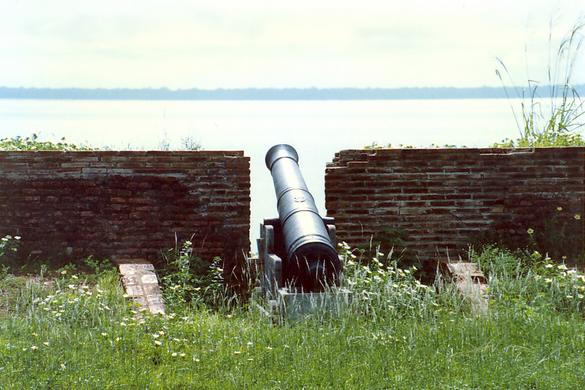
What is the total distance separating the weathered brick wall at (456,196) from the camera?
10742 millimetres

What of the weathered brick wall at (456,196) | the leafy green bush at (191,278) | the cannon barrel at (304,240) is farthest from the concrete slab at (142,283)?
the weathered brick wall at (456,196)

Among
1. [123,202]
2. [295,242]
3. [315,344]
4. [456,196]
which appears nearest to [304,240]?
[295,242]

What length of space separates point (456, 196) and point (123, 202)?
4010 mm

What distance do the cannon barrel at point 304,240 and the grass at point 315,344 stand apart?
332mm

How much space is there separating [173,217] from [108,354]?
4049 millimetres

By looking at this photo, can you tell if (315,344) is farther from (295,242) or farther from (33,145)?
(33,145)

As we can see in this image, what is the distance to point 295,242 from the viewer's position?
27.9 ft

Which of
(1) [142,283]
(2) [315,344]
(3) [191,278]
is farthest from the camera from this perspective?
(3) [191,278]

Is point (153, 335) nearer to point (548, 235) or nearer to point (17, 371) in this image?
point (17, 371)

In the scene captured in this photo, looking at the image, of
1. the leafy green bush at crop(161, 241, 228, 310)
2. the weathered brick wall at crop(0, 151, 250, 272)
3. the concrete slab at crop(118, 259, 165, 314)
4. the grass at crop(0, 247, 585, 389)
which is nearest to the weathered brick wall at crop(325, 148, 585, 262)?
the weathered brick wall at crop(0, 151, 250, 272)

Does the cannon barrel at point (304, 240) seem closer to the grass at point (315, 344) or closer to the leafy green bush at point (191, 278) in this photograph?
the grass at point (315, 344)

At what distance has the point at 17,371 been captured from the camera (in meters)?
6.15

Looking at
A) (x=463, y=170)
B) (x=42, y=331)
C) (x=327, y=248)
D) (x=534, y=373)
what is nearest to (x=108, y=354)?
(x=42, y=331)

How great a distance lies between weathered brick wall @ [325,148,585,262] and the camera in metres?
10.7
